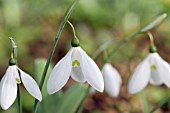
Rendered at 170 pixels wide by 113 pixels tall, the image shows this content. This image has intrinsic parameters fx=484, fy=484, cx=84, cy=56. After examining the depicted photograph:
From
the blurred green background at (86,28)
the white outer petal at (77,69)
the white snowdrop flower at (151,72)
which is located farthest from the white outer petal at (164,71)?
the blurred green background at (86,28)

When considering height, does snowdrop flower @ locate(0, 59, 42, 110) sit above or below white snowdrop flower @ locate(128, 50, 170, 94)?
above

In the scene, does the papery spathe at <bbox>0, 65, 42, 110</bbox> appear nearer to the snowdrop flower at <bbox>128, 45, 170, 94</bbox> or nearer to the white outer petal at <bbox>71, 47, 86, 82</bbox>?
the white outer petal at <bbox>71, 47, 86, 82</bbox>

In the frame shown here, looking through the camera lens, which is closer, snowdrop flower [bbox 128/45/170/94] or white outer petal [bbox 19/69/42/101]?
white outer petal [bbox 19/69/42/101]

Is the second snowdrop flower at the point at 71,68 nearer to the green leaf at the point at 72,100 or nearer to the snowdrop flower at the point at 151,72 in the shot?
the snowdrop flower at the point at 151,72

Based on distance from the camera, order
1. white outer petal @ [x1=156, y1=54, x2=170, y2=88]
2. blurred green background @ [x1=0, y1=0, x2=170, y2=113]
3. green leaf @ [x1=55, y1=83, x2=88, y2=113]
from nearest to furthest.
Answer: white outer petal @ [x1=156, y1=54, x2=170, y2=88], green leaf @ [x1=55, y1=83, x2=88, y2=113], blurred green background @ [x1=0, y1=0, x2=170, y2=113]

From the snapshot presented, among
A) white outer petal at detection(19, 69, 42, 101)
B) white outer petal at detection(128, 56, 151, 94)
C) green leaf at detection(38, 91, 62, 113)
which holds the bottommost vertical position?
green leaf at detection(38, 91, 62, 113)

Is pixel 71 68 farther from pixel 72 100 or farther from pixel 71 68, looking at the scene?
pixel 72 100

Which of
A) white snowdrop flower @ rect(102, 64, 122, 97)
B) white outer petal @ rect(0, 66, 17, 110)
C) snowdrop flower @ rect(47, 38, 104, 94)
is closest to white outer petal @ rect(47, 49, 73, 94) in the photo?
snowdrop flower @ rect(47, 38, 104, 94)

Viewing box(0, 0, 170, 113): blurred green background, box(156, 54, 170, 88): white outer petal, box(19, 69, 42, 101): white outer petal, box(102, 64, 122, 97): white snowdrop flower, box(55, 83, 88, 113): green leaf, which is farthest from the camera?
box(0, 0, 170, 113): blurred green background

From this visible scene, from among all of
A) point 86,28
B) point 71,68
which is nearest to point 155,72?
point 71,68
